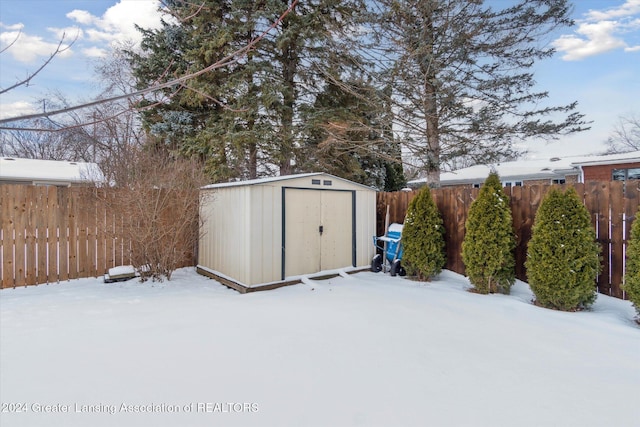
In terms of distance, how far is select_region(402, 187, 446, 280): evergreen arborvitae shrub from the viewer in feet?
18.6

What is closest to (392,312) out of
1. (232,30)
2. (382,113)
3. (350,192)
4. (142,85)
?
(350,192)

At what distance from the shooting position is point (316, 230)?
5.90 m

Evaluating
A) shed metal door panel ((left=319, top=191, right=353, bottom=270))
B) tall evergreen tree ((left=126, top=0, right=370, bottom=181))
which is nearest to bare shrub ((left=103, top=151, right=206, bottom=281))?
shed metal door panel ((left=319, top=191, right=353, bottom=270))

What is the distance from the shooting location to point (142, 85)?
1011 cm

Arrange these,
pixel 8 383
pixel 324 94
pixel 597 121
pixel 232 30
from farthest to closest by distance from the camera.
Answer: pixel 324 94
pixel 232 30
pixel 597 121
pixel 8 383

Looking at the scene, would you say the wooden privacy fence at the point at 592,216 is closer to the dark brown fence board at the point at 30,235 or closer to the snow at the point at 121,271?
the snow at the point at 121,271

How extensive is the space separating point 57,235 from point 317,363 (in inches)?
198

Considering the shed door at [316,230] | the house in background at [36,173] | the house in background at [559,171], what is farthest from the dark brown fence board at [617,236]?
the house in background at [36,173]

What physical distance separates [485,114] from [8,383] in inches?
379

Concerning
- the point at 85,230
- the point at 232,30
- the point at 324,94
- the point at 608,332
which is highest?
the point at 232,30

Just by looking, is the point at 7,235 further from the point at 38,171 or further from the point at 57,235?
the point at 38,171

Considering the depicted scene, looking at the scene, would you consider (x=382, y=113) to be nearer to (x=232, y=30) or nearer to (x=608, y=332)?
(x=232, y=30)

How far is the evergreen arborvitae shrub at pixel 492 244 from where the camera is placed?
15.7ft

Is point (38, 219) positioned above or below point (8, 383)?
Result: above
